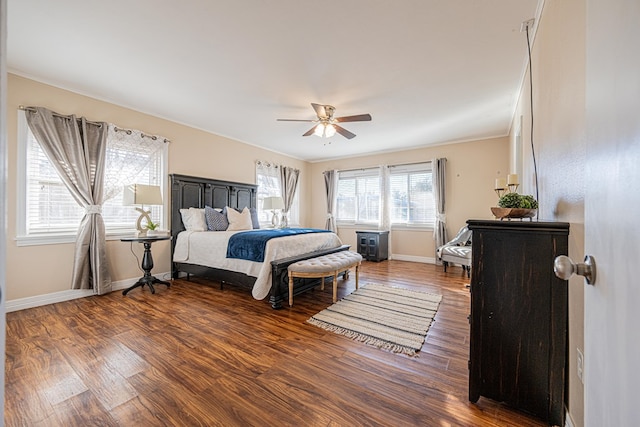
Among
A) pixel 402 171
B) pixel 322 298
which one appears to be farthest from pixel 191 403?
pixel 402 171

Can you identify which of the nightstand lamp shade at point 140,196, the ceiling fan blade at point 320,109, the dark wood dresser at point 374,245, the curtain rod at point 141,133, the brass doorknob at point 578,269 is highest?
the ceiling fan blade at point 320,109

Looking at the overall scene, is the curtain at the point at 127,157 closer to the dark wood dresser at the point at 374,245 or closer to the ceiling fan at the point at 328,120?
the ceiling fan at the point at 328,120

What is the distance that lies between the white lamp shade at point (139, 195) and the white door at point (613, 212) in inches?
158

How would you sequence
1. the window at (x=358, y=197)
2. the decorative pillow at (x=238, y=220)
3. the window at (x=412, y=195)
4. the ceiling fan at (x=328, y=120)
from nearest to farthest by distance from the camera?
the ceiling fan at (x=328, y=120) → the decorative pillow at (x=238, y=220) → the window at (x=412, y=195) → the window at (x=358, y=197)

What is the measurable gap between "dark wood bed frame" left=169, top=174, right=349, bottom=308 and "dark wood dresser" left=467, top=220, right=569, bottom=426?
2.00 meters

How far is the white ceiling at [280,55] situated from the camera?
1956mm

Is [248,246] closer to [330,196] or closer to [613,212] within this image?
[613,212]

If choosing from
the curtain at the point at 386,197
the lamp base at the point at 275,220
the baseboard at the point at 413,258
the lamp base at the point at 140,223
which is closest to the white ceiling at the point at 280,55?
the lamp base at the point at 140,223

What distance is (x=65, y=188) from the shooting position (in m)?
3.17

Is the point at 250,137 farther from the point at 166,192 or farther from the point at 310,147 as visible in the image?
the point at 166,192

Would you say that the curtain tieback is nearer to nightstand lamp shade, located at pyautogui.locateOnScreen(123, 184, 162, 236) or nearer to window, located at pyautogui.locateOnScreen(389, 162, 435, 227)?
nightstand lamp shade, located at pyautogui.locateOnScreen(123, 184, 162, 236)

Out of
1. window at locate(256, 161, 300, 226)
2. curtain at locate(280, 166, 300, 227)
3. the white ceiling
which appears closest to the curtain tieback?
the white ceiling

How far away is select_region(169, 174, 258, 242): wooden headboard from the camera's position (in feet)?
13.7

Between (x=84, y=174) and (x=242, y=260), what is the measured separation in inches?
87.8
